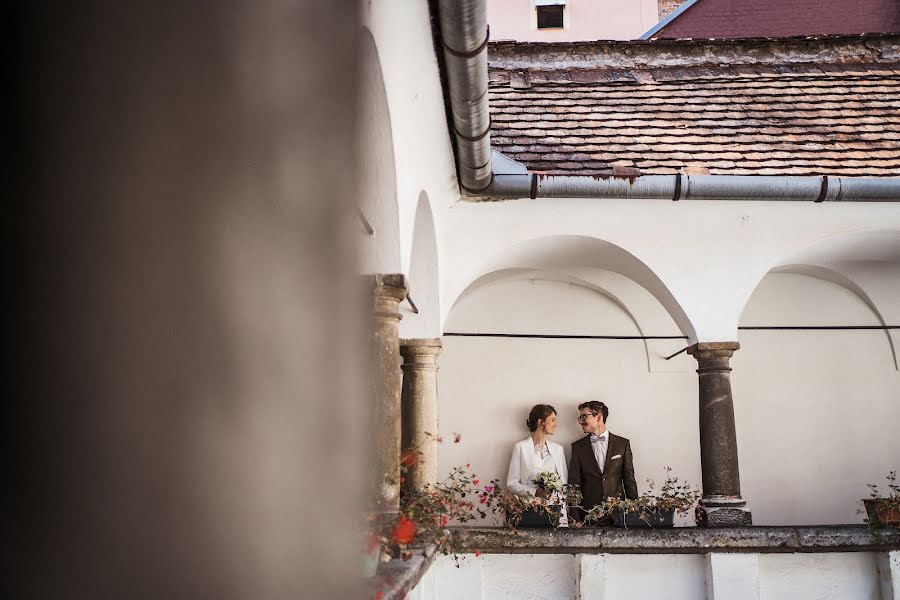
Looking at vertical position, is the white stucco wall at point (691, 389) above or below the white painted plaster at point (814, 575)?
above

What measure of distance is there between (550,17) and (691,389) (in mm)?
9754

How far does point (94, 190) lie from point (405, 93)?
429 cm

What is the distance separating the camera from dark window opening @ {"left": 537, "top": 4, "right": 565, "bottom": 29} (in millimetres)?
18959

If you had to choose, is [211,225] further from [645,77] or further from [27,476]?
[645,77]

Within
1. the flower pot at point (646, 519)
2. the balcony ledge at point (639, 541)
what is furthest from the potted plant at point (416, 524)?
the flower pot at point (646, 519)

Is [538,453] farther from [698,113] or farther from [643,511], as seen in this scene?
[698,113]

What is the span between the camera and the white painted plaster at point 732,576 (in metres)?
8.18

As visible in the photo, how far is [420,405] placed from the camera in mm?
8391

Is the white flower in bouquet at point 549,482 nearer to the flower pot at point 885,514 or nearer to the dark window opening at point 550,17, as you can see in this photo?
the flower pot at point 885,514

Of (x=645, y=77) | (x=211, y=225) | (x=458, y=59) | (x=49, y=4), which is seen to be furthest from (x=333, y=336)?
(x=645, y=77)

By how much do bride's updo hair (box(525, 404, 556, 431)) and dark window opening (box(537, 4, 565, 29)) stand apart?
10.2 m

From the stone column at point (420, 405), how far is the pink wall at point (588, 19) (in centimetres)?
1124

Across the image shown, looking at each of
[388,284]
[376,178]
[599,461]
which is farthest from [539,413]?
[376,178]

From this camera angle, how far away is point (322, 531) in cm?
249
